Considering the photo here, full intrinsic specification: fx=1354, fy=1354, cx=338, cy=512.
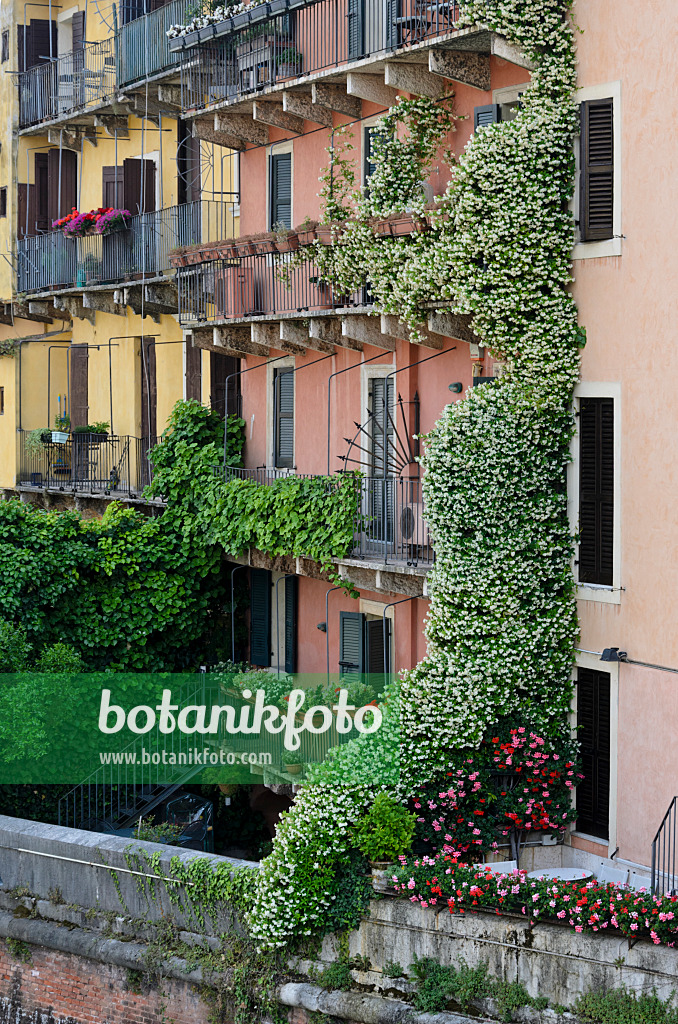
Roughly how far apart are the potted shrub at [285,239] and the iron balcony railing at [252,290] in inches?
4.6

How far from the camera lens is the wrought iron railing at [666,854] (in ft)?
47.4

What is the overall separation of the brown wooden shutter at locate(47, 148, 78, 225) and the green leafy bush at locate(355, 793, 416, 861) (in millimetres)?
17652

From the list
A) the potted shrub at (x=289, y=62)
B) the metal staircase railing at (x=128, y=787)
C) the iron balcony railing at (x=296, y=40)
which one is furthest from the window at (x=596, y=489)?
the metal staircase railing at (x=128, y=787)

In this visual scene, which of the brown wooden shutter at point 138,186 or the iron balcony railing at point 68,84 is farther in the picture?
the iron balcony railing at point 68,84

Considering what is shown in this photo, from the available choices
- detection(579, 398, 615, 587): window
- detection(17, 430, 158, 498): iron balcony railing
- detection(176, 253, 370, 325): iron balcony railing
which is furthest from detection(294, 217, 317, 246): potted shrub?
detection(17, 430, 158, 498): iron balcony railing

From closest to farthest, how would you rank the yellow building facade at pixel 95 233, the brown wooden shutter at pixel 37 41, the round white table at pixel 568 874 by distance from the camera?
the round white table at pixel 568 874, the yellow building facade at pixel 95 233, the brown wooden shutter at pixel 37 41

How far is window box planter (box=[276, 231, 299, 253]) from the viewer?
63.8ft

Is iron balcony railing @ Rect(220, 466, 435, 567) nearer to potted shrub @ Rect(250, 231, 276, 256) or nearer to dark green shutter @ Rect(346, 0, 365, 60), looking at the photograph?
potted shrub @ Rect(250, 231, 276, 256)

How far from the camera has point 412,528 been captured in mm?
17453

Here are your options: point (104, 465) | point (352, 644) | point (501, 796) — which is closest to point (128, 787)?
point (352, 644)

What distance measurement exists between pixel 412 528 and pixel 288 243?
5.00m

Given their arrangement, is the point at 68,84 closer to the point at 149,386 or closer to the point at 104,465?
the point at 149,386

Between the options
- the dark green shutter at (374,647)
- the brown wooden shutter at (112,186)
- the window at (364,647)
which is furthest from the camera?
the brown wooden shutter at (112,186)

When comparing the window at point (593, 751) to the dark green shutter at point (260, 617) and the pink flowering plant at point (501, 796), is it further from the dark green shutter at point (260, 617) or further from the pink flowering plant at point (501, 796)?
the dark green shutter at point (260, 617)
